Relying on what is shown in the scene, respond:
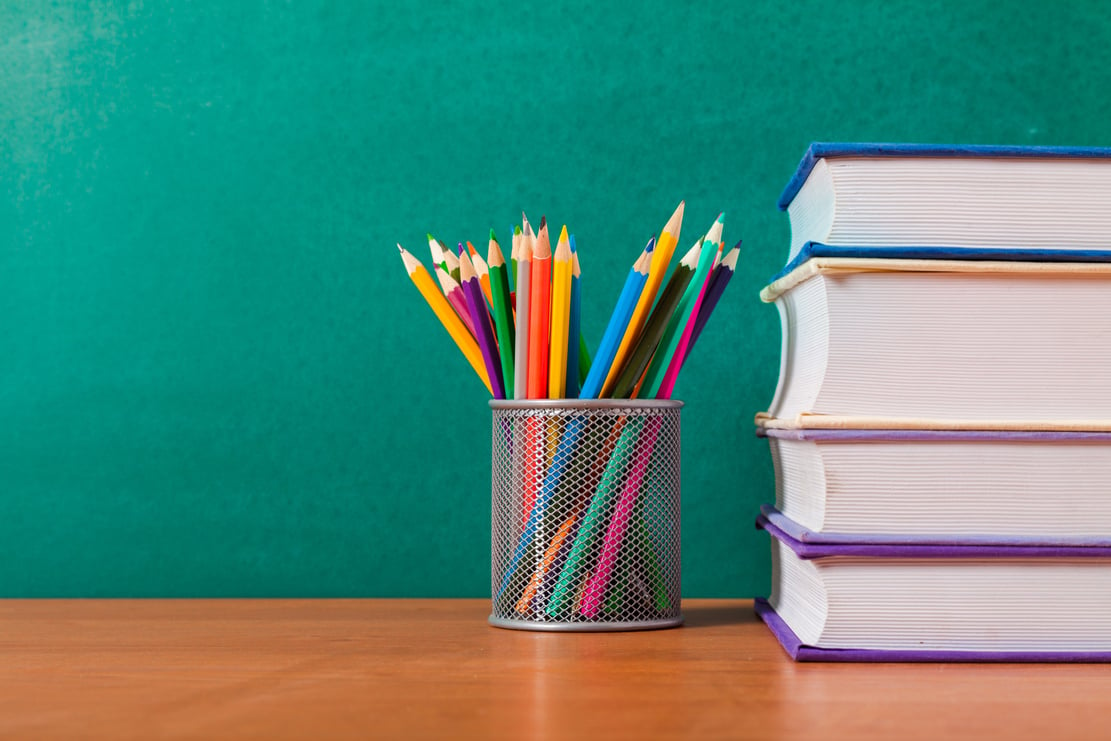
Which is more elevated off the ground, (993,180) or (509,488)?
(993,180)

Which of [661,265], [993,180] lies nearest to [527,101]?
[661,265]

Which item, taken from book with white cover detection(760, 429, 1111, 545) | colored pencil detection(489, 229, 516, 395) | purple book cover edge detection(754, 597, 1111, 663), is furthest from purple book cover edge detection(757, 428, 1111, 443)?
colored pencil detection(489, 229, 516, 395)

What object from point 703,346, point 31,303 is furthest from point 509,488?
point 31,303

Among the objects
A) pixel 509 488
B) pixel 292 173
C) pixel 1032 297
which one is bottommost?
pixel 509 488

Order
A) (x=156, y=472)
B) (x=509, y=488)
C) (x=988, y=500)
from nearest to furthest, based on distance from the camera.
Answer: (x=988, y=500) → (x=509, y=488) → (x=156, y=472)

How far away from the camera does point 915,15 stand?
2.80ft

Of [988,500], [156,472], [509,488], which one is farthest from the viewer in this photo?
[156,472]

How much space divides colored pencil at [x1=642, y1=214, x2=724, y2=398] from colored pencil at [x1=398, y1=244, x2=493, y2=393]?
4.0 inches

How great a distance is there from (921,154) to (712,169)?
277 mm

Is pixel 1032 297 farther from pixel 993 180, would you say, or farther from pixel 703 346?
pixel 703 346

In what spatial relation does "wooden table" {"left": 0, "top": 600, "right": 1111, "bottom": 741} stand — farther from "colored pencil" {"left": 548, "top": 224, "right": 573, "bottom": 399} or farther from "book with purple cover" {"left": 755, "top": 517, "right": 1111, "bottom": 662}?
"colored pencil" {"left": 548, "top": 224, "right": 573, "bottom": 399}

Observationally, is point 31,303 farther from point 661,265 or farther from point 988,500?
point 988,500

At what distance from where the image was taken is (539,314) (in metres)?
0.67

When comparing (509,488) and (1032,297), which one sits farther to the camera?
(509,488)
